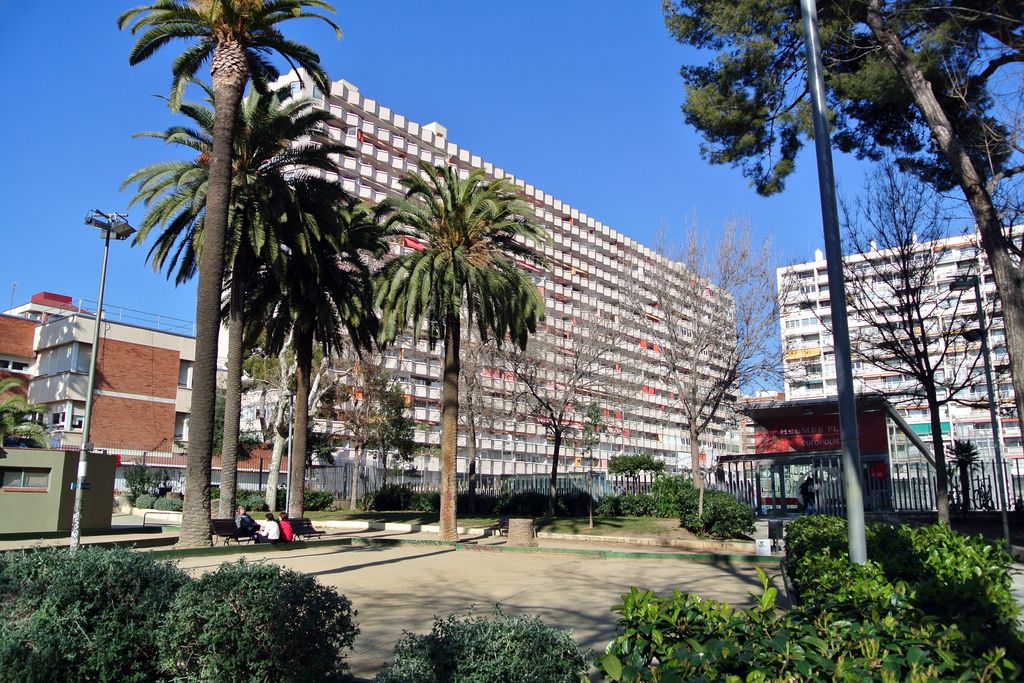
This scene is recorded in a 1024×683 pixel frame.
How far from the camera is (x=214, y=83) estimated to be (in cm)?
1970

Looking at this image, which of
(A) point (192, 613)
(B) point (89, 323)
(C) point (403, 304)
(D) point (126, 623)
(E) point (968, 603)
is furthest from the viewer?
(B) point (89, 323)

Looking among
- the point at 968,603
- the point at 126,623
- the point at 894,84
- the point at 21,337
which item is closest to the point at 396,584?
the point at 126,623

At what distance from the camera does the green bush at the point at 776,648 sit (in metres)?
2.96

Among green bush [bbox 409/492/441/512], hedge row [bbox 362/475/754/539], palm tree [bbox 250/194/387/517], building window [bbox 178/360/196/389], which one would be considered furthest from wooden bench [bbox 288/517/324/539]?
building window [bbox 178/360/196/389]

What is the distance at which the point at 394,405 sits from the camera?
40.6 meters

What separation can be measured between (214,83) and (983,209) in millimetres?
17791

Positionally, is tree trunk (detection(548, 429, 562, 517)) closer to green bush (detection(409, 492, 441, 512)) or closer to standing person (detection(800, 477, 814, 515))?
green bush (detection(409, 492, 441, 512))

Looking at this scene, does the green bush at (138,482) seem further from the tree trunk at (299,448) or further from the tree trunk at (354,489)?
the tree trunk at (299,448)

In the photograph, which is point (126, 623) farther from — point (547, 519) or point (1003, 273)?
point (547, 519)

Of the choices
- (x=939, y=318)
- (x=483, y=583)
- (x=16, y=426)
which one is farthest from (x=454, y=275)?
(x=16, y=426)

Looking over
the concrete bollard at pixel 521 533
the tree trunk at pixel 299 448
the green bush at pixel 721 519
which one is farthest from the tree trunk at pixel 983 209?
the tree trunk at pixel 299 448

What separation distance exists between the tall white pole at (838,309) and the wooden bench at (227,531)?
16899 mm

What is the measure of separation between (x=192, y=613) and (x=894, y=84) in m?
14.1

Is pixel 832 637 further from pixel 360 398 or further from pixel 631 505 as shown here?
pixel 360 398
